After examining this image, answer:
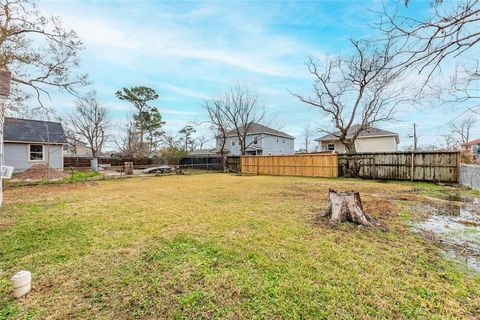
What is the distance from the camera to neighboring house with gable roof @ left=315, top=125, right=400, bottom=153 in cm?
2325

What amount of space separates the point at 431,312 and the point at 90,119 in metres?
35.7

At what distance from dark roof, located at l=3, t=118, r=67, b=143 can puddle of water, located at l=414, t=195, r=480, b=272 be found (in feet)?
68.8

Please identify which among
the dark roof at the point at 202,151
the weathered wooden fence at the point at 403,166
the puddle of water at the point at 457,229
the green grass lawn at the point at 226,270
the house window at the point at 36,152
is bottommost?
the puddle of water at the point at 457,229

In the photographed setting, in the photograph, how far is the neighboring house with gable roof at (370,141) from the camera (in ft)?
76.3

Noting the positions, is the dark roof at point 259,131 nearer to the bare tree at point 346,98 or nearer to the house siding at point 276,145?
the house siding at point 276,145

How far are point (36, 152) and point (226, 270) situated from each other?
2058cm

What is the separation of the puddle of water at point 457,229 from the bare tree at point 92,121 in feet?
110

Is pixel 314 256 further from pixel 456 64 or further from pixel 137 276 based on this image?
pixel 456 64

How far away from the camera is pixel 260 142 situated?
2803 cm

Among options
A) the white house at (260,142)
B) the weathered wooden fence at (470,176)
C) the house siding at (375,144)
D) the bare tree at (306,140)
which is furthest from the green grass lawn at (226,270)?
the bare tree at (306,140)

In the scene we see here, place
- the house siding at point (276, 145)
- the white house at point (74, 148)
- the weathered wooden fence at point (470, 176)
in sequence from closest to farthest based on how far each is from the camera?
the weathered wooden fence at point (470, 176) < the house siding at point (276, 145) < the white house at point (74, 148)

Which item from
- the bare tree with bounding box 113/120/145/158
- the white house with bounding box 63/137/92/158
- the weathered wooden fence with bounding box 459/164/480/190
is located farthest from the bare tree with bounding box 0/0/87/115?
the bare tree with bounding box 113/120/145/158

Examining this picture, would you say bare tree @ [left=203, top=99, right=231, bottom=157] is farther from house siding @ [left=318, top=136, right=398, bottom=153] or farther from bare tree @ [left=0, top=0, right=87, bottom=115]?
bare tree @ [left=0, top=0, right=87, bottom=115]

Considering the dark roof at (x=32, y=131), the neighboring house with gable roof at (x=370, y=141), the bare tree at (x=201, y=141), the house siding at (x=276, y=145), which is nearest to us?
the dark roof at (x=32, y=131)
